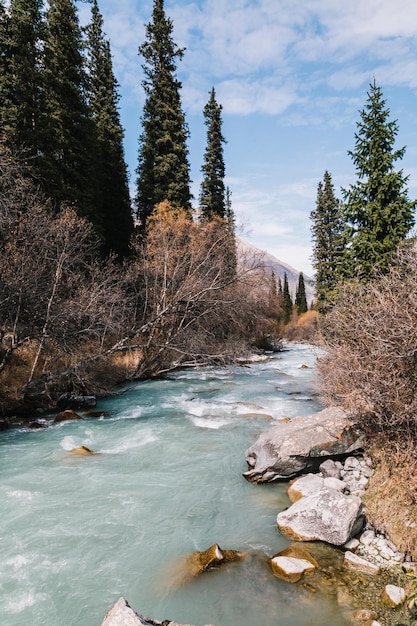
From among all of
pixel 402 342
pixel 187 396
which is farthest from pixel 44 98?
pixel 402 342

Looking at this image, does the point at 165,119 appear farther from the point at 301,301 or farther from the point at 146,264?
the point at 301,301

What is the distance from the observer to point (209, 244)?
923 inches

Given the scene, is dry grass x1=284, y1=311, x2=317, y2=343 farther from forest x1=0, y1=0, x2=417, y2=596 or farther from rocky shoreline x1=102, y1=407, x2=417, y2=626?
rocky shoreline x1=102, y1=407, x2=417, y2=626

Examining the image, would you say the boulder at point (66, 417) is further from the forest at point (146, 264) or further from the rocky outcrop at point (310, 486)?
the rocky outcrop at point (310, 486)

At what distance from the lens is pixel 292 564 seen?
17.2 ft

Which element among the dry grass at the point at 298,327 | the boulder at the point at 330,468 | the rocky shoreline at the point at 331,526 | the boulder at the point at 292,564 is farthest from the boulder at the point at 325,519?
the dry grass at the point at 298,327

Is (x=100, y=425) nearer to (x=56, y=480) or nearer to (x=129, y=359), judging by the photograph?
(x=56, y=480)

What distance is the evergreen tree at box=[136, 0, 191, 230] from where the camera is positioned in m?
28.8

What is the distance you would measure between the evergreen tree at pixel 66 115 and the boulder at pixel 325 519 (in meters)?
18.9

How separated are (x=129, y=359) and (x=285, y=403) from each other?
8930 mm

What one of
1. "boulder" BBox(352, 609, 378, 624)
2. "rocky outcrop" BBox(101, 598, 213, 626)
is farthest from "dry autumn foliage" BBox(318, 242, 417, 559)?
"rocky outcrop" BBox(101, 598, 213, 626)

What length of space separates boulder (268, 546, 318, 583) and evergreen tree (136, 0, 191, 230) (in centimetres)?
2578

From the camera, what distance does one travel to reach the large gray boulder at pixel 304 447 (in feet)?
26.2

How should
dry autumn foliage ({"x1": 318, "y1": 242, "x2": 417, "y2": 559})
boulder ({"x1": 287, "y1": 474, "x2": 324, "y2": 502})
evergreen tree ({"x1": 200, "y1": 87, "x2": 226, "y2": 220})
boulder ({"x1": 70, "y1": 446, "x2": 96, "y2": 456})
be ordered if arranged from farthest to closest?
evergreen tree ({"x1": 200, "y1": 87, "x2": 226, "y2": 220}) < boulder ({"x1": 70, "y1": 446, "x2": 96, "y2": 456}) < boulder ({"x1": 287, "y1": 474, "x2": 324, "y2": 502}) < dry autumn foliage ({"x1": 318, "y1": 242, "x2": 417, "y2": 559})
